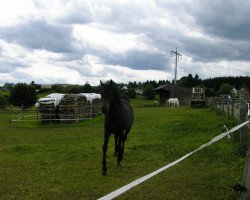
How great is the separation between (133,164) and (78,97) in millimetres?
22796

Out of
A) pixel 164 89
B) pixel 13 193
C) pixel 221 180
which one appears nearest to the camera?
pixel 13 193

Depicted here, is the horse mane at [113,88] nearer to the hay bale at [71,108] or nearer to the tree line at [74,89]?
the tree line at [74,89]

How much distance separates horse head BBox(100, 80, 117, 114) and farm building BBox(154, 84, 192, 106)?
191 feet

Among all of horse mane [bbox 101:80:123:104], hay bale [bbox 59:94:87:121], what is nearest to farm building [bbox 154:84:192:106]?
hay bale [bbox 59:94:87:121]

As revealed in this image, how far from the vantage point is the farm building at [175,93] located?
66938 mm

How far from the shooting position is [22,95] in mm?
62125

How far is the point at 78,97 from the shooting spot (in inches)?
1267

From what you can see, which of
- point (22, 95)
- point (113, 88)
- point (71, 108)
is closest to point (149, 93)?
point (22, 95)

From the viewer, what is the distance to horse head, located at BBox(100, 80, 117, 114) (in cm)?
821

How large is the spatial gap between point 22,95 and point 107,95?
56229 millimetres

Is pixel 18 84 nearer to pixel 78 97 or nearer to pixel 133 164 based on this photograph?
pixel 78 97

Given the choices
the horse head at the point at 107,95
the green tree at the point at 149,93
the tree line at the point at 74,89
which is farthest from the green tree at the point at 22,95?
the horse head at the point at 107,95

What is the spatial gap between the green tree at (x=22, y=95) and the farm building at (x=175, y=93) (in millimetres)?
22416

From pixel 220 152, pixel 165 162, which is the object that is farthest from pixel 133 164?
pixel 220 152
